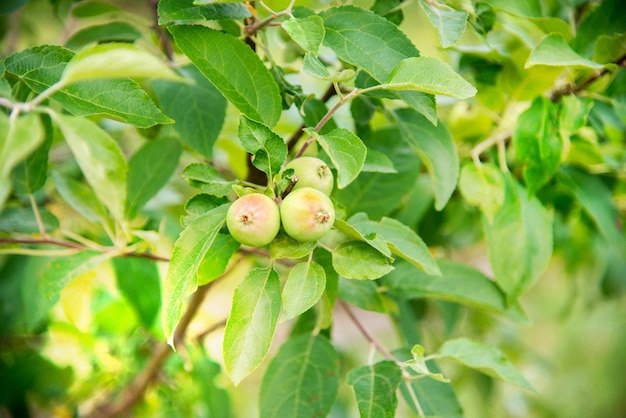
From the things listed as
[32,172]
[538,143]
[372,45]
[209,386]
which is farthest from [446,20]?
[209,386]

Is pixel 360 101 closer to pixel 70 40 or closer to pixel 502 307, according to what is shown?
pixel 502 307

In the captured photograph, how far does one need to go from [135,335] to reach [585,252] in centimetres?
84

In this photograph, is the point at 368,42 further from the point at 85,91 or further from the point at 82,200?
the point at 82,200

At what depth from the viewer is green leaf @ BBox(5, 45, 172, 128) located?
39cm

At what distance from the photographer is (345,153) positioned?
1.22 feet

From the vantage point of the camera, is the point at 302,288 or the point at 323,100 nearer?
the point at 302,288

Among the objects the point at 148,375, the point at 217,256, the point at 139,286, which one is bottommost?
the point at 148,375

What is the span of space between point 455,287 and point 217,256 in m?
0.26

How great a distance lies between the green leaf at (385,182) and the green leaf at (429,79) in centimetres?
19

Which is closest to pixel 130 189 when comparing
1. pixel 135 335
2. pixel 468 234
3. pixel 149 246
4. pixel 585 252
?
pixel 149 246

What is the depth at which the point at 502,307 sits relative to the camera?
555 mm

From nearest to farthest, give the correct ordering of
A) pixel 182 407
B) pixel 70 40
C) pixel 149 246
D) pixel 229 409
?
1. pixel 149 246
2. pixel 70 40
3. pixel 229 409
4. pixel 182 407

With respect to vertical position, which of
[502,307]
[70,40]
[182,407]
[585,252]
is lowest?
[182,407]

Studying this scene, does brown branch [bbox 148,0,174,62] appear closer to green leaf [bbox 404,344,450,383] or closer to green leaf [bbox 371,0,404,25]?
green leaf [bbox 371,0,404,25]
